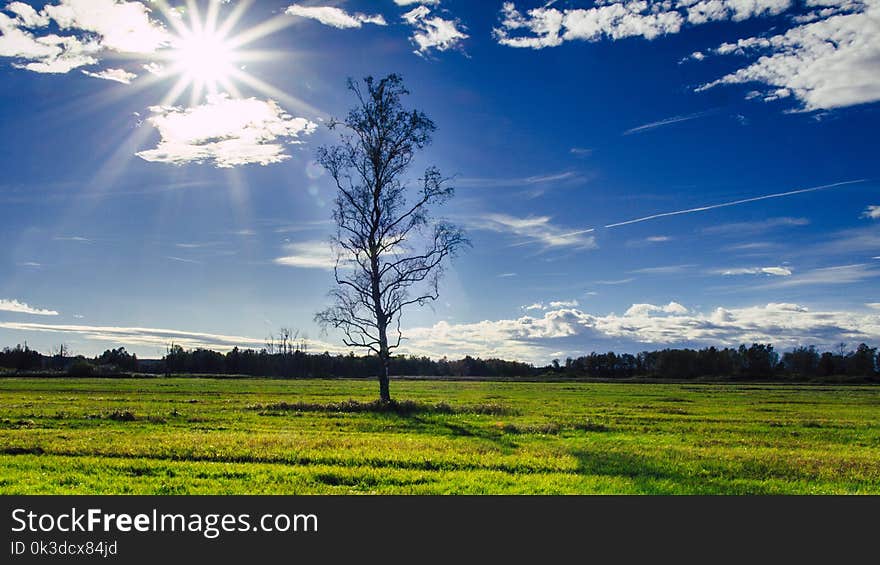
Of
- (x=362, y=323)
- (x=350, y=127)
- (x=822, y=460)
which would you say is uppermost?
(x=350, y=127)

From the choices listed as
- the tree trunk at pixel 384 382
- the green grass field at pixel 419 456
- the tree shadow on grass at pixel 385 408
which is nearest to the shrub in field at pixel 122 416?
the green grass field at pixel 419 456

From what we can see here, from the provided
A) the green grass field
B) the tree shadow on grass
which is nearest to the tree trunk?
the tree shadow on grass

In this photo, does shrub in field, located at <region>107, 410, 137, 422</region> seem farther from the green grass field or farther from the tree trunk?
the tree trunk

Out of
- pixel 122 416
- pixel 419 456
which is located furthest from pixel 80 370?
pixel 419 456

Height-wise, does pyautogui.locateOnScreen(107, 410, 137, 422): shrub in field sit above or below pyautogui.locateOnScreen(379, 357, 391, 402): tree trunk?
below

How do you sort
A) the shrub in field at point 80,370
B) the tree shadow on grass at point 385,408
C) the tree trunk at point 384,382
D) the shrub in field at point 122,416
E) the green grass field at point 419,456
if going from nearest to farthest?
the green grass field at point 419,456
the shrub in field at point 122,416
the tree shadow on grass at point 385,408
the tree trunk at point 384,382
the shrub in field at point 80,370

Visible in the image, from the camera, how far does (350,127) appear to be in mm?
41375

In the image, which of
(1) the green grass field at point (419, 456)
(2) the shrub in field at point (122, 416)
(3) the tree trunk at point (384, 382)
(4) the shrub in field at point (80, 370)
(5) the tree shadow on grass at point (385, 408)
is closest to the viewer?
(1) the green grass field at point (419, 456)

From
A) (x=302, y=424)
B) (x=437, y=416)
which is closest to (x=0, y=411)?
(x=302, y=424)

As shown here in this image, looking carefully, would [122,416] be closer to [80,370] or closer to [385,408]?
[385,408]

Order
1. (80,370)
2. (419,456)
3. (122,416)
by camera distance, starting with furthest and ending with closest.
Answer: (80,370) → (122,416) → (419,456)

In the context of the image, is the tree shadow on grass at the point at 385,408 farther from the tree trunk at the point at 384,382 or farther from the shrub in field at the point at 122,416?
the shrub in field at the point at 122,416
